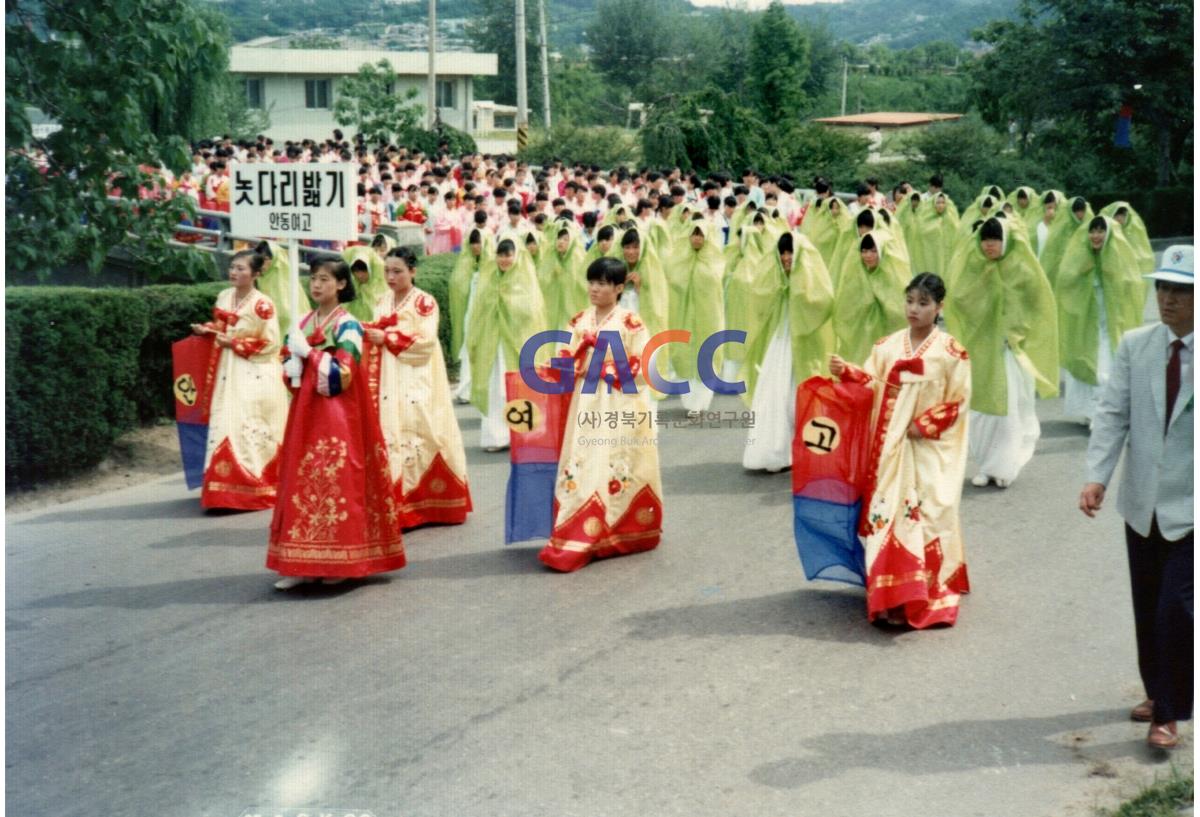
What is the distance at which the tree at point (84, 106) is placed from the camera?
5.86 m

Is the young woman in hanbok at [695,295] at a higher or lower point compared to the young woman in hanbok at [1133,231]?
lower

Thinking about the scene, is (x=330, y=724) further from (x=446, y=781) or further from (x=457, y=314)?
(x=457, y=314)

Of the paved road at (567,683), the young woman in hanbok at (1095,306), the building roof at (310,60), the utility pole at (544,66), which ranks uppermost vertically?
the building roof at (310,60)

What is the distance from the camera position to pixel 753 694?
5.77 meters

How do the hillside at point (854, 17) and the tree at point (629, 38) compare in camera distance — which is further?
the tree at point (629, 38)

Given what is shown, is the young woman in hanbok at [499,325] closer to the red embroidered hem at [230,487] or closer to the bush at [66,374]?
the red embroidered hem at [230,487]

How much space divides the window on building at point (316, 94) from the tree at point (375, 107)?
4525mm

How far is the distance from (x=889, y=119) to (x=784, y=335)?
23758 millimetres

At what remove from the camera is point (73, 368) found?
32.1ft

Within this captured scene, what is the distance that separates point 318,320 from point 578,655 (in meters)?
2.26

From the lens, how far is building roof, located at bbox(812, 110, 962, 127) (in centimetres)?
2984

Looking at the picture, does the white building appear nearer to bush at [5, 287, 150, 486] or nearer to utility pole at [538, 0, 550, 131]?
utility pole at [538, 0, 550, 131]

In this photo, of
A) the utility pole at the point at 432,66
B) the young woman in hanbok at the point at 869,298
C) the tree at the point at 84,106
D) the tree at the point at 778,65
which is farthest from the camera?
the utility pole at the point at 432,66

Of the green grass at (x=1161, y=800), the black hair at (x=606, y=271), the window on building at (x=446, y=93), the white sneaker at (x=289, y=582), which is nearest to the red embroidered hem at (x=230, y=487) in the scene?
the white sneaker at (x=289, y=582)
